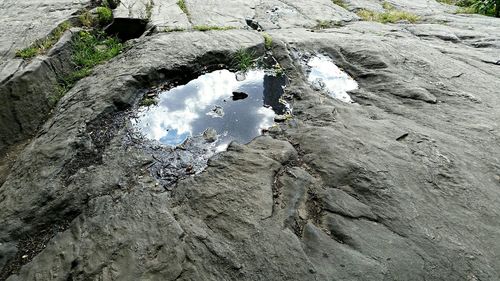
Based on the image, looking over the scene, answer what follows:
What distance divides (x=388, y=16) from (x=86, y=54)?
6782 mm

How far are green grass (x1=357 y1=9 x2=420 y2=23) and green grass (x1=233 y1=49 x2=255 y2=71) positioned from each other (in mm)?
4002

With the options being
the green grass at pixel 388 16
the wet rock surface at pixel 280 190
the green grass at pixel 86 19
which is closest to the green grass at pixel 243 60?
the wet rock surface at pixel 280 190

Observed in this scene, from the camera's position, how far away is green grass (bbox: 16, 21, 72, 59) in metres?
5.15

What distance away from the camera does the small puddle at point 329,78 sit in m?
4.75

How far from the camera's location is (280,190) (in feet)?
10.3

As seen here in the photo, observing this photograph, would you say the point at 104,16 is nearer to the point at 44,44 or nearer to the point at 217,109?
the point at 44,44

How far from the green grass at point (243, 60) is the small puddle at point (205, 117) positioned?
15 cm

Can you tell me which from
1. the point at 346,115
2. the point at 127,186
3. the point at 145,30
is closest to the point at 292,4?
the point at 145,30

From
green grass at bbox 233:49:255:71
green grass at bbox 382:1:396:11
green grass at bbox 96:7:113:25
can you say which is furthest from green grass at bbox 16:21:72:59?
green grass at bbox 382:1:396:11

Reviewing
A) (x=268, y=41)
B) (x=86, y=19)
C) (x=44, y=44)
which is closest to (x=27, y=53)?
(x=44, y=44)

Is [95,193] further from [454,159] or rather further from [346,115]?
[454,159]

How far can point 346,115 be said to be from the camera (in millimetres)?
4137

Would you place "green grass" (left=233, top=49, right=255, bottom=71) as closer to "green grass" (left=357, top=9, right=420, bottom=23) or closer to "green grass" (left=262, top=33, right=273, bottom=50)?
"green grass" (left=262, top=33, right=273, bottom=50)

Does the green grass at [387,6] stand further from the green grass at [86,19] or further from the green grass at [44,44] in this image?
the green grass at [44,44]
